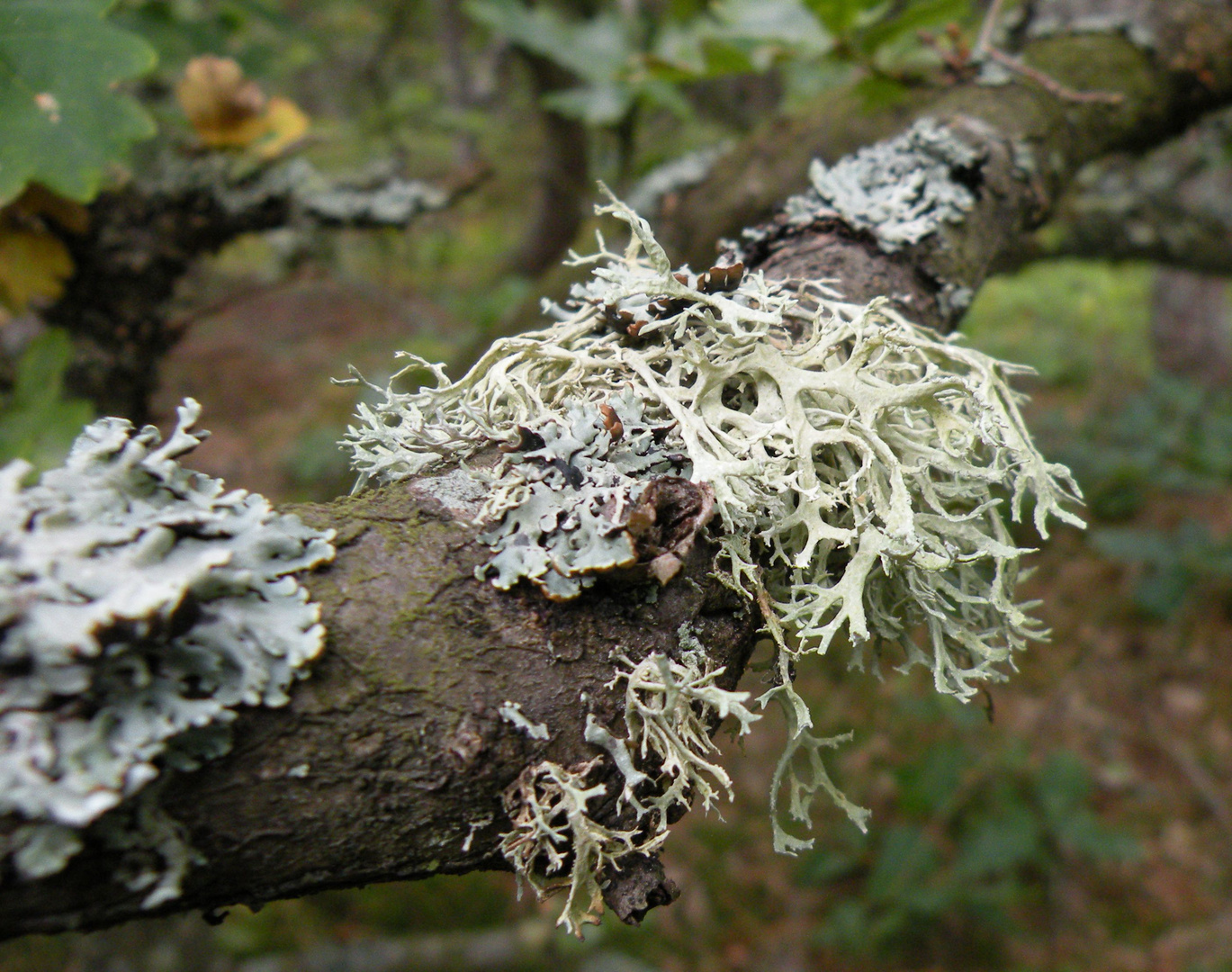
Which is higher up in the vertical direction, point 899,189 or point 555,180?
point 555,180

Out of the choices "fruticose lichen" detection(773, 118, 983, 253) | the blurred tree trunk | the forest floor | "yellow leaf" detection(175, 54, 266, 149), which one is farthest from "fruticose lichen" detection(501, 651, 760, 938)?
the blurred tree trunk

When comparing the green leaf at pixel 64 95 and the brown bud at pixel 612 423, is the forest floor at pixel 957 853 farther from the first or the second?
the brown bud at pixel 612 423

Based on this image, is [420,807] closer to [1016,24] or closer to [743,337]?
[743,337]

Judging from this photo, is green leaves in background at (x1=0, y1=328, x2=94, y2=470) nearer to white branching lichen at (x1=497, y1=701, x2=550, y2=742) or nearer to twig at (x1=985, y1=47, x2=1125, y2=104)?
white branching lichen at (x1=497, y1=701, x2=550, y2=742)

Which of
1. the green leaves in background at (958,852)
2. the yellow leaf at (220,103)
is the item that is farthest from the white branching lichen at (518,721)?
the green leaves in background at (958,852)

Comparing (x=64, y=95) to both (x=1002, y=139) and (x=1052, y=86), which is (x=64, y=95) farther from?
(x=1052, y=86)

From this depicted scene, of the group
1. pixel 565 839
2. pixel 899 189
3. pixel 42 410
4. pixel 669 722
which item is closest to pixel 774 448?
pixel 669 722
